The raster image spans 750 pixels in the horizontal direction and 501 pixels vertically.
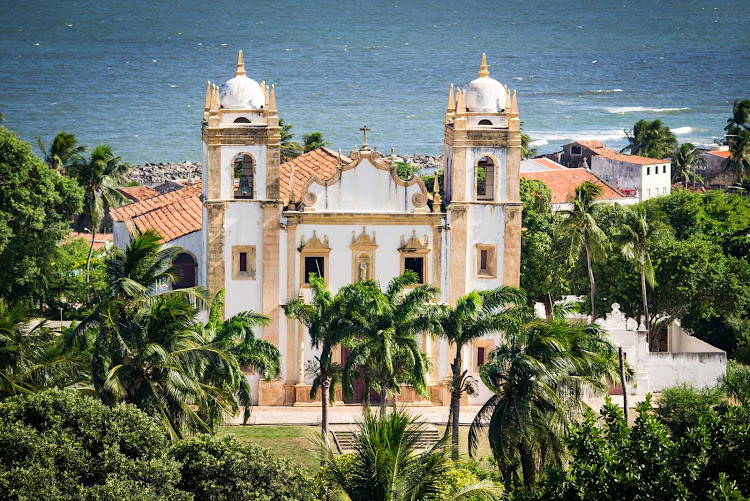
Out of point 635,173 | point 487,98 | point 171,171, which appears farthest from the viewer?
point 171,171

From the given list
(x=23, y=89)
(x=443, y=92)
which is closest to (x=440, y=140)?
(x=443, y=92)

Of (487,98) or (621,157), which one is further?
(621,157)

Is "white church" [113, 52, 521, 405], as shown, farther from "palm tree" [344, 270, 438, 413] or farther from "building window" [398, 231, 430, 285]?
"palm tree" [344, 270, 438, 413]

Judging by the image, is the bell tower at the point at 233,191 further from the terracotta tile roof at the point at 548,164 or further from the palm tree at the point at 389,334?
the terracotta tile roof at the point at 548,164

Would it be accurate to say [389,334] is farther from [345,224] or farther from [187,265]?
[187,265]

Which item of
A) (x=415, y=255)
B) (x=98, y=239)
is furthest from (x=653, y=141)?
(x=415, y=255)

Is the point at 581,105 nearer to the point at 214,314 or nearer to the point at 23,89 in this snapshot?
the point at 23,89

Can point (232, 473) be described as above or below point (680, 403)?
below
